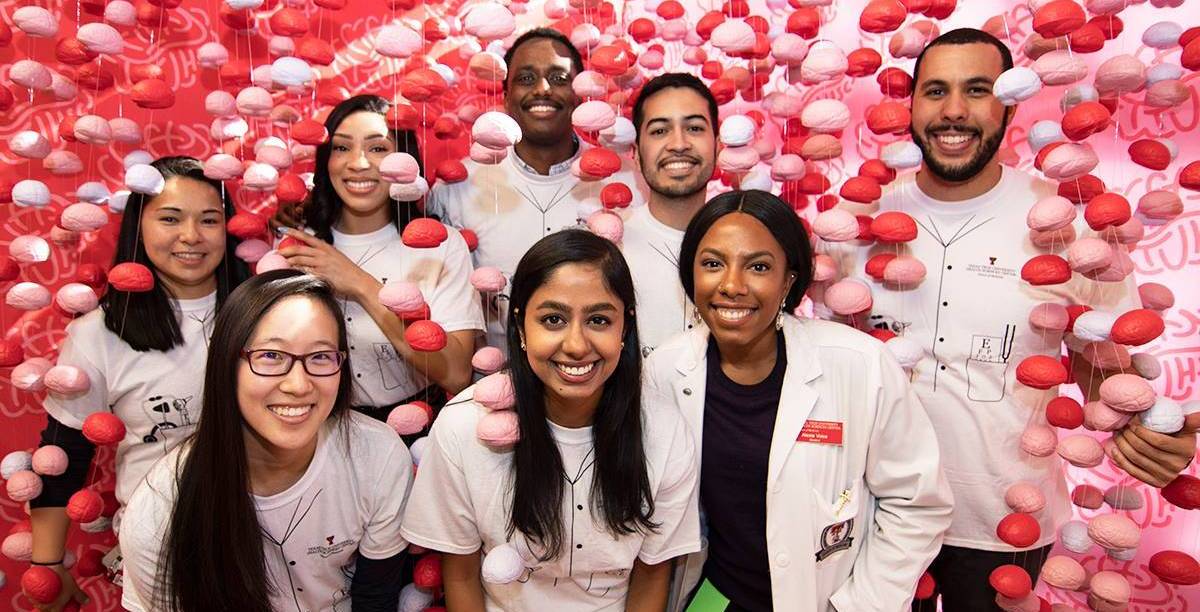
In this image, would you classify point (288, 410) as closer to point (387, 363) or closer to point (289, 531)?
point (289, 531)

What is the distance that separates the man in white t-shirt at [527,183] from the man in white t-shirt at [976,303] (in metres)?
0.94

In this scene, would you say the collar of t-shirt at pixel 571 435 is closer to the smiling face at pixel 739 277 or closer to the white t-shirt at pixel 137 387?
the smiling face at pixel 739 277

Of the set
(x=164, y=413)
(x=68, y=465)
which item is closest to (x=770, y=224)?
(x=164, y=413)

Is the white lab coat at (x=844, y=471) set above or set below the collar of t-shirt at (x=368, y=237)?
below

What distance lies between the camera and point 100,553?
7.97ft

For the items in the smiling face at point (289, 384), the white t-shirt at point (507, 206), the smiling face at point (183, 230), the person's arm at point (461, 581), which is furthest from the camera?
the white t-shirt at point (507, 206)

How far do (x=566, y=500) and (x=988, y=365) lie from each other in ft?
3.74

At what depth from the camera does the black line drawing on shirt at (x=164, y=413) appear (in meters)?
2.20

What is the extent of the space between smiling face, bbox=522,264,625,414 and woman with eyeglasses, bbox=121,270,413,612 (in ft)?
1.46

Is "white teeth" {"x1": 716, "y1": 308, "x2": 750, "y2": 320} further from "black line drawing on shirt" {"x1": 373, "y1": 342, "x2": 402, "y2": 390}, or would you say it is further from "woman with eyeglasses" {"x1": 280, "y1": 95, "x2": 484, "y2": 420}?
"black line drawing on shirt" {"x1": 373, "y1": 342, "x2": 402, "y2": 390}

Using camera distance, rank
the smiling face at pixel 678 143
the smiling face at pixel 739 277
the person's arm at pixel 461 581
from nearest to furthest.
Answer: the smiling face at pixel 739 277, the person's arm at pixel 461 581, the smiling face at pixel 678 143

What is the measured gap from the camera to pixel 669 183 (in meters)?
2.30

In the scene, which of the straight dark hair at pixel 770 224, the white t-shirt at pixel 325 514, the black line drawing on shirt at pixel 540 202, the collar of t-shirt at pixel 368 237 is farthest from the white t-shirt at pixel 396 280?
the straight dark hair at pixel 770 224

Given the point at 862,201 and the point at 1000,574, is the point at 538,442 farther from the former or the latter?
the point at 1000,574
